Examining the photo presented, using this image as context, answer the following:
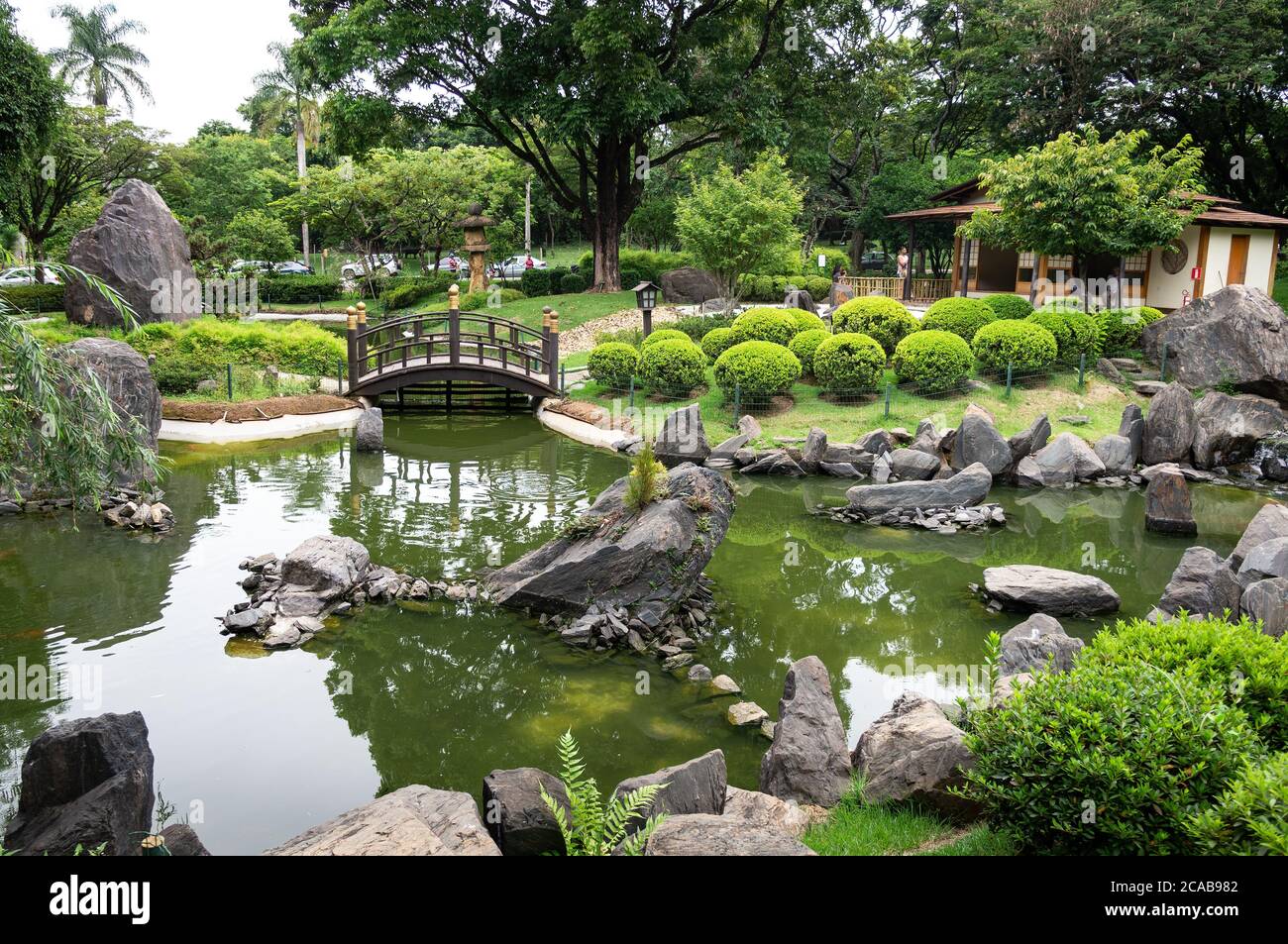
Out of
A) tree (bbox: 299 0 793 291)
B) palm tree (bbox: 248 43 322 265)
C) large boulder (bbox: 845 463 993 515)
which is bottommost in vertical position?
large boulder (bbox: 845 463 993 515)

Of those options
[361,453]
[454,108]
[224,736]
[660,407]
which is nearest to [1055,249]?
[660,407]

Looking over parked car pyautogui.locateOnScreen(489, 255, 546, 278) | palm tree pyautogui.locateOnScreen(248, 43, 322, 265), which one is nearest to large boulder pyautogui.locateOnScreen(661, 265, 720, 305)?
parked car pyautogui.locateOnScreen(489, 255, 546, 278)

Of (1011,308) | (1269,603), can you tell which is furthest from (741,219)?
(1269,603)

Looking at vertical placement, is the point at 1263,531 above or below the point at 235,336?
below

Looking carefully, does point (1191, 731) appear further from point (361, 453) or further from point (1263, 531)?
point (361, 453)

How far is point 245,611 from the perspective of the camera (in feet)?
33.4

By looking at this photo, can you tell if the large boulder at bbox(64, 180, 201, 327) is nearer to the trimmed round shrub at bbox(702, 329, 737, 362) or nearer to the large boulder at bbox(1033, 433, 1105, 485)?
the trimmed round shrub at bbox(702, 329, 737, 362)

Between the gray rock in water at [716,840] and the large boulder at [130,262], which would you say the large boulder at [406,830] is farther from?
the large boulder at [130,262]

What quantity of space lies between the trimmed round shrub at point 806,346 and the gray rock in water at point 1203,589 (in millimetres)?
10701

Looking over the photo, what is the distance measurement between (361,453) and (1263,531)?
14.6 m

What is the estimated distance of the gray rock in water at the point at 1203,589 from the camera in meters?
10.0

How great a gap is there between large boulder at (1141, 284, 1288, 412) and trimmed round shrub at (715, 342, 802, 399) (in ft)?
27.8

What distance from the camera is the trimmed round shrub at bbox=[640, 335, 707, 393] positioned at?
2002cm

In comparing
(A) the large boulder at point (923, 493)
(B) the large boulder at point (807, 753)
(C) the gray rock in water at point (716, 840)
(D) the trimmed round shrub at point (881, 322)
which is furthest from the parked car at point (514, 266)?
(C) the gray rock in water at point (716, 840)
